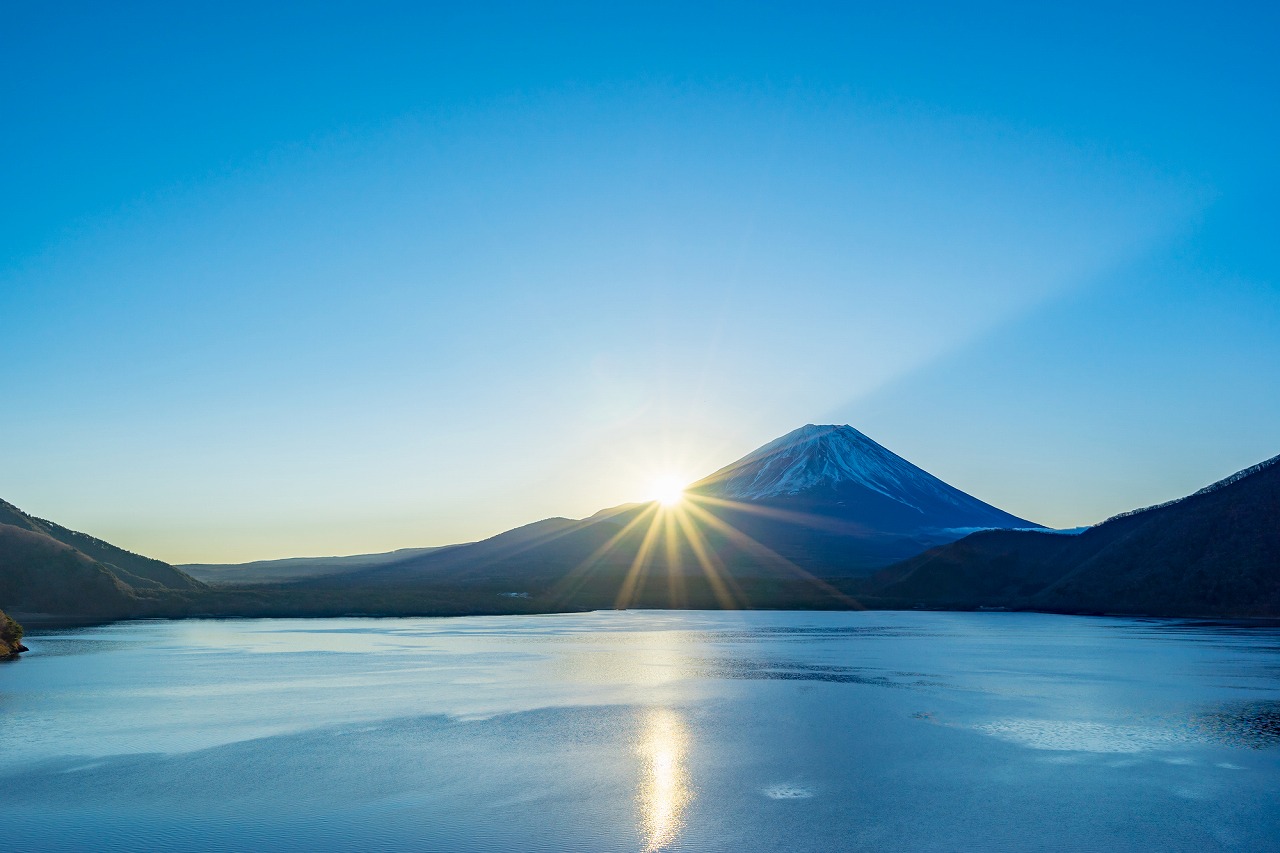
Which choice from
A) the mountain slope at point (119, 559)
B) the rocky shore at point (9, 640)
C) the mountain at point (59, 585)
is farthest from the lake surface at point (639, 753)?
the mountain slope at point (119, 559)

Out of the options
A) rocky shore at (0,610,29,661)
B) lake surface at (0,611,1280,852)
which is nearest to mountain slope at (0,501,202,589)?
rocky shore at (0,610,29,661)

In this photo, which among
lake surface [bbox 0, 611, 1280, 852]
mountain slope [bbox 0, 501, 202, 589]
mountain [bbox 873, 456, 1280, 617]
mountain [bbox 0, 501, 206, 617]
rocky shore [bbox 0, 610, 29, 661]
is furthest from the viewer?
mountain slope [bbox 0, 501, 202, 589]

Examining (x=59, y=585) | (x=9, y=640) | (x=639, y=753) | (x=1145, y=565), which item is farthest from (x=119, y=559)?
(x=1145, y=565)

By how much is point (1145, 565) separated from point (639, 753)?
69.6 meters

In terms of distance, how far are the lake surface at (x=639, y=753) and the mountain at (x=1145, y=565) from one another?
34165 mm

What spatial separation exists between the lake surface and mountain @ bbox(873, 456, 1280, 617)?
34.2m

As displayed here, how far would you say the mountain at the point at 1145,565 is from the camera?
65.4m

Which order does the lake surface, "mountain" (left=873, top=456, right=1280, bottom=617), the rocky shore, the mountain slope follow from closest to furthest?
the lake surface → the rocky shore → "mountain" (left=873, top=456, right=1280, bottom=617) → the mountain slope

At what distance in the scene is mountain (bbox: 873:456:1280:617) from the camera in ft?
215

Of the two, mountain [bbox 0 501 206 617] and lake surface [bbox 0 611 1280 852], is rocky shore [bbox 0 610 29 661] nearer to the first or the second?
lake surface [bbox 0 611 1280 852]

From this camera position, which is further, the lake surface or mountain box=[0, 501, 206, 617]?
mountain box=[0, 501, 206, 617]

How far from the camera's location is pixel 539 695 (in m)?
25.4

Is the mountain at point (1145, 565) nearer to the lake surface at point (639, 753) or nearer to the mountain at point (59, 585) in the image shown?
the lake surface at point (639, 753)

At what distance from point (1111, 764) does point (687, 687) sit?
13.4 m
